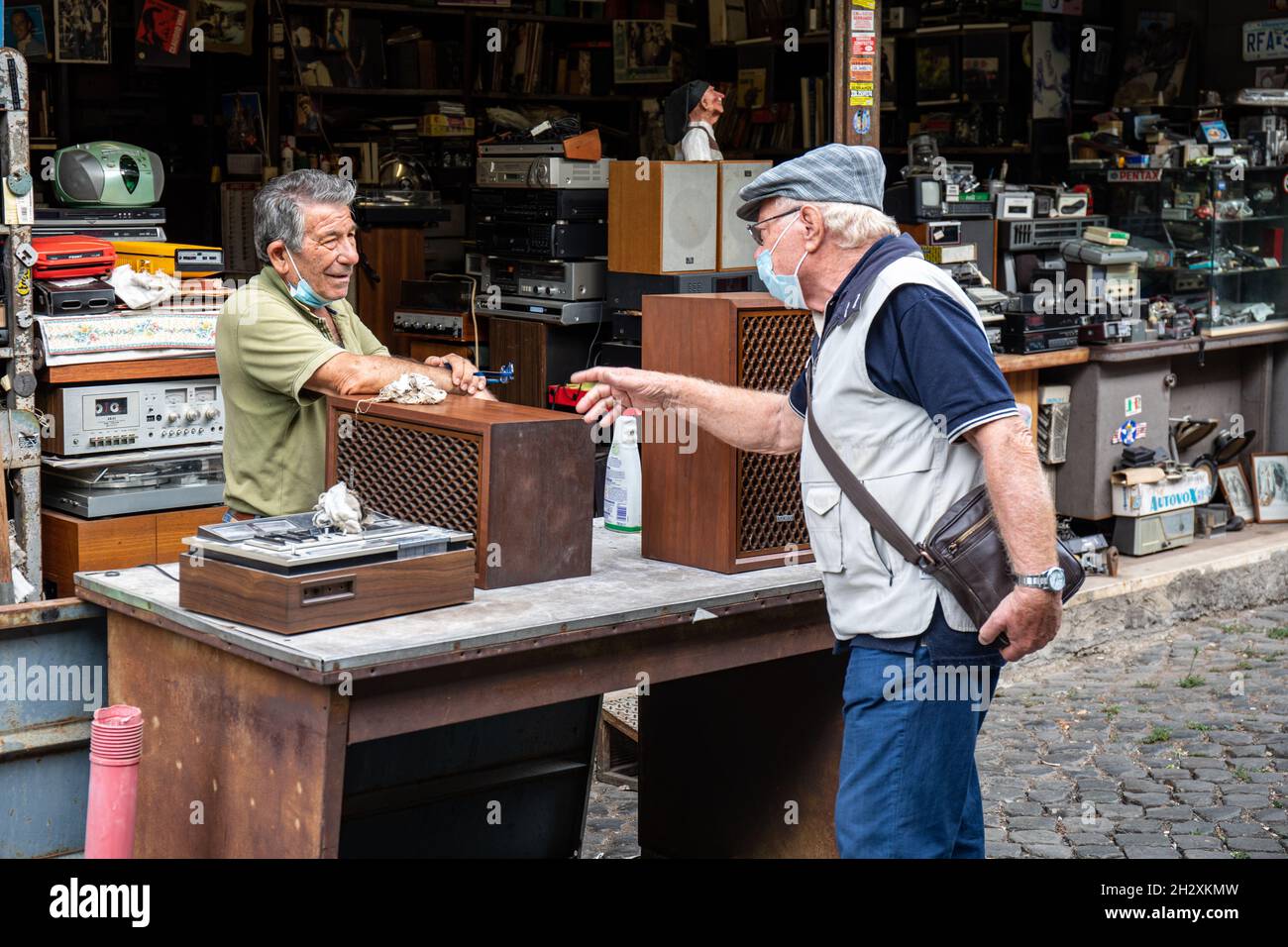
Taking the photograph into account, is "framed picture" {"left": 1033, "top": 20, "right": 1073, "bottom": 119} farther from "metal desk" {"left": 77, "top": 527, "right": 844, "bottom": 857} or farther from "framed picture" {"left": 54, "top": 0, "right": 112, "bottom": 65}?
"metal desk" {"left": 77, "top": 527, "right": 844, "bottom": 857}

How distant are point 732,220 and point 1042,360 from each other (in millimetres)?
1453

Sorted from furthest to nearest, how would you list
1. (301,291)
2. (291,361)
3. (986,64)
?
(986,64) < (301,291) < (291,361)

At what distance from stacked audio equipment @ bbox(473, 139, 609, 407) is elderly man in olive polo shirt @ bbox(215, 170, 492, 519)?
3617 mm

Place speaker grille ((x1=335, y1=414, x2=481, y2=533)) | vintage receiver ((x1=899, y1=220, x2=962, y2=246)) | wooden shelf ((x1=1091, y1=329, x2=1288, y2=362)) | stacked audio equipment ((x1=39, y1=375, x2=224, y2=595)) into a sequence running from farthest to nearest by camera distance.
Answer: wooden shelf ((x1=1091, y1=329, x2=1288, y2=362)) < vintage receiver ((x1=899, y1=220, x2=962, y2=246)) < stacked audio equipment ((x1=39, y1=375, x2=224, y2=595)) < speaker grille ((x1=335, y1=414, x2=481, y2=533))

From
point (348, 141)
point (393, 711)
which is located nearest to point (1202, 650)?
point (393, 711)

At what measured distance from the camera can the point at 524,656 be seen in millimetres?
2791

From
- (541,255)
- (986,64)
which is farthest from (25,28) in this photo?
(986,64)

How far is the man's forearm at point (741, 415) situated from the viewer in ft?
10.3

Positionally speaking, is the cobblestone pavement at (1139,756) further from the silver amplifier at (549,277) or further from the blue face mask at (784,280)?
the silver amplifier at (549,277)

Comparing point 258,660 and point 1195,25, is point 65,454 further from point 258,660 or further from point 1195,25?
point 1195,25

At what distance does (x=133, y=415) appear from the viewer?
4898 mm

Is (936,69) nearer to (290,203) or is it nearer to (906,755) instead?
(290,203)

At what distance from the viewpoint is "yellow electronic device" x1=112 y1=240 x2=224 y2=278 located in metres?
5.00

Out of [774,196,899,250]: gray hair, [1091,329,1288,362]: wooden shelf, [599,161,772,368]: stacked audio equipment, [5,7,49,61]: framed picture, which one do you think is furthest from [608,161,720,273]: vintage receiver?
[774,196,899,250]: gray hair
